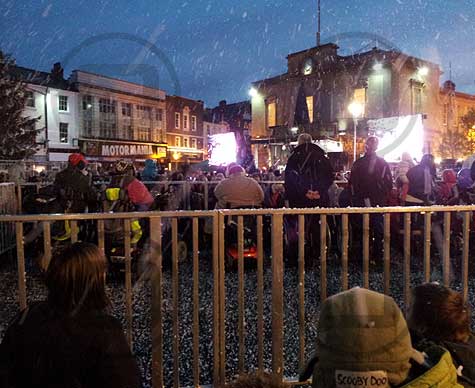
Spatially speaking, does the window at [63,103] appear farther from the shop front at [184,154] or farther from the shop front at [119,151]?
the shop front at [184,154]

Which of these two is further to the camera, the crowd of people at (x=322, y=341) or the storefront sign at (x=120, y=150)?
the storefront sign at (x=120, y=150)

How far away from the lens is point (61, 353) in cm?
192

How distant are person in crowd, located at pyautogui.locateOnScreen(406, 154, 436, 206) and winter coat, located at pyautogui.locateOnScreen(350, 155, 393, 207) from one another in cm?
120

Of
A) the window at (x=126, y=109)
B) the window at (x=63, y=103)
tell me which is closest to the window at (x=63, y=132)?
the window at (x=63, y=103)

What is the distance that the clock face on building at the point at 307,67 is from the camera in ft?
116

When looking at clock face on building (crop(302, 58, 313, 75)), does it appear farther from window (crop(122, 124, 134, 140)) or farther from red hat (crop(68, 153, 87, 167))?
red hat (crop(68, 153, 87, 167))

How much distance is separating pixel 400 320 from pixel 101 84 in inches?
1821

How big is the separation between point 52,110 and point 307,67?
74.5 ft

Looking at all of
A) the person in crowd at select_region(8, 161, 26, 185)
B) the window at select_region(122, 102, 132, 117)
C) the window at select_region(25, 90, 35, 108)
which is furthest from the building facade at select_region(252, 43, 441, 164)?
the window at select_region(25, 90, 35, 108)

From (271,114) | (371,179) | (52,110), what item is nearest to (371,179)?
(371,179)

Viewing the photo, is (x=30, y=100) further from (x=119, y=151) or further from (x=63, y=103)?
(x=119, y=151)

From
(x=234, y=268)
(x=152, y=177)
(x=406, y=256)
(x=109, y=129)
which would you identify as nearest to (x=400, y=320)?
(x=406, y=256)

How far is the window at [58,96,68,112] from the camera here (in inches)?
1595

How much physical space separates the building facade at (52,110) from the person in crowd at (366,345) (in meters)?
39.1
